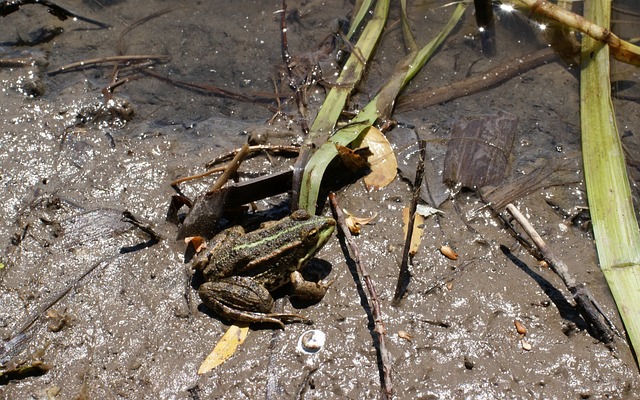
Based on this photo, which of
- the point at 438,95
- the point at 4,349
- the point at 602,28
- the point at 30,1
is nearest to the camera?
the point at 4,349

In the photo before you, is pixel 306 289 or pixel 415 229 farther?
pixel 415 229

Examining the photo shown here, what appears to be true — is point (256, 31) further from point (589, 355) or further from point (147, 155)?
point (589, 355)

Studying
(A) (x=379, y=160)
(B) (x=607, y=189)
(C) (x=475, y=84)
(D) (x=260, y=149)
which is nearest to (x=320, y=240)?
(A) (x=379, y=160)

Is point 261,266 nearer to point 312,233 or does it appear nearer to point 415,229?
point 312,233

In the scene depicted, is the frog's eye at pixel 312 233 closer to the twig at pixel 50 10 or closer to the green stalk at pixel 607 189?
the green stalk at pixel 607 189

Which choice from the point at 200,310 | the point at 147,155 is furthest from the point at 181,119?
the point at 200,310

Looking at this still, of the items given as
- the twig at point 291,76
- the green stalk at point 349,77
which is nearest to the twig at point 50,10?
the twig at point 291,76
